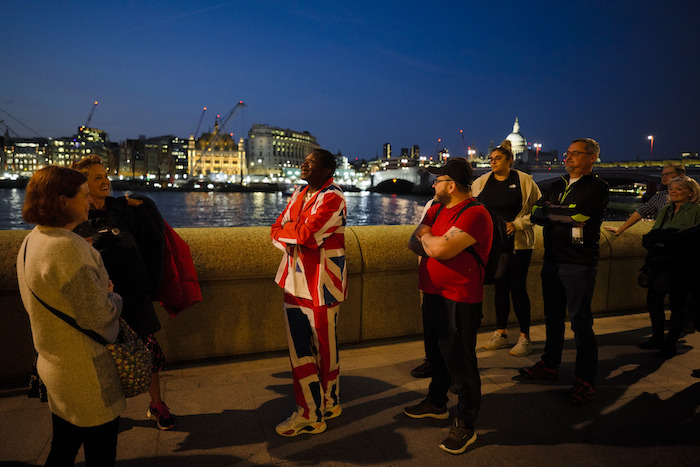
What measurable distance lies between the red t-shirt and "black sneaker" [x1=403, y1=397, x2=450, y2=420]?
2.89 ft

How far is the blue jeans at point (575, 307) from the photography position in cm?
358

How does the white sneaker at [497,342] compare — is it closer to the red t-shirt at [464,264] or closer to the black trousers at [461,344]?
the black trousers at [461,344]

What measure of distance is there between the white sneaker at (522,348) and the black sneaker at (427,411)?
151cm

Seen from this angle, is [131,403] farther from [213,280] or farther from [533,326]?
[533,326]

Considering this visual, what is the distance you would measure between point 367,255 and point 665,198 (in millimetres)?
3818

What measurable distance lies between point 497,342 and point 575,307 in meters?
1.17

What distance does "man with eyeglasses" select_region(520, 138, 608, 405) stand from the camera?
358 cm

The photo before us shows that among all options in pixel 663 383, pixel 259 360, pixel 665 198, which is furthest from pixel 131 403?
pixel 665 198

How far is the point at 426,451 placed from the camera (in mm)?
2838

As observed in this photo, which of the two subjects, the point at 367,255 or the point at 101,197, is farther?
the point at 367,255

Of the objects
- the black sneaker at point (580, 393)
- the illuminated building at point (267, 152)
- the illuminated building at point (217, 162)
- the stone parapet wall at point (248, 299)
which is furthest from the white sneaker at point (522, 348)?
the illuminated building at point (267, 152)

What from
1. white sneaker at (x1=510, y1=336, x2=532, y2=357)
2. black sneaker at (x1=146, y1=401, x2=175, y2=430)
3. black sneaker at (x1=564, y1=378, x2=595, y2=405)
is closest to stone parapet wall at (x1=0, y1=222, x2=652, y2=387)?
white sneaker at (x1=510, y1=336, x2=532, y2=357)

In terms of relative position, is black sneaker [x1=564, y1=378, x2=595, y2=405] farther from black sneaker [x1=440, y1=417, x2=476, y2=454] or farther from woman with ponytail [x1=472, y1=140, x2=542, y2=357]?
black sneaker [x1=440, y1=417, x2=476, y2=454]

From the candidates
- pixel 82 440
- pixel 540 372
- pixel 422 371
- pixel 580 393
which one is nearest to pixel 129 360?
pixel 82 440
